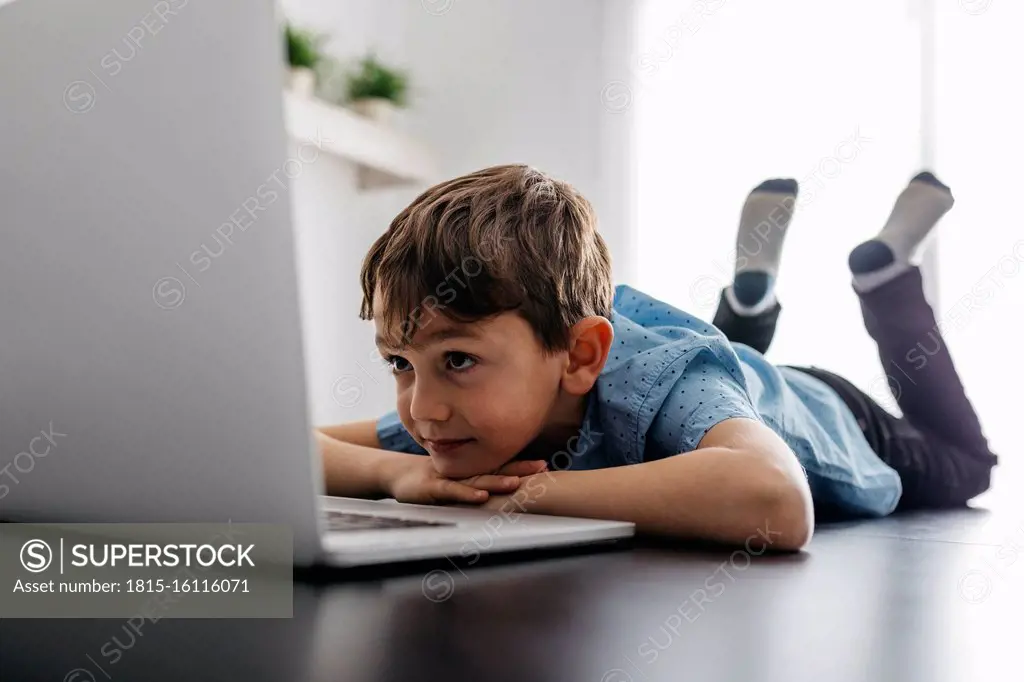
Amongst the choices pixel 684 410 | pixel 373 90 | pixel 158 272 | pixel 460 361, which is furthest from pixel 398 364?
pixel 373 90

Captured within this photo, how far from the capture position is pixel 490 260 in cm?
79

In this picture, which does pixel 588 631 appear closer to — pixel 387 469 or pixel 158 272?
pixel 158 272

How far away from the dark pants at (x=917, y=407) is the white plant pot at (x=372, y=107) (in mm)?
1640

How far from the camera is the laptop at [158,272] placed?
323mm

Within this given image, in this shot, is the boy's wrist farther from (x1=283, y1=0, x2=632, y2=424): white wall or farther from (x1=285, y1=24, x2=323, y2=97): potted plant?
(x1=283, y1=0, x2=632, y2=424): white wall

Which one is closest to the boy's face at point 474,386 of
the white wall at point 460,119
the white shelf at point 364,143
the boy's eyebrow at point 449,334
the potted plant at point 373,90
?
the boy's eyebrow at point 449,334

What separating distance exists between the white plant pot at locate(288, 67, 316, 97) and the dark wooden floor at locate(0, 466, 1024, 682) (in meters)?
1.99

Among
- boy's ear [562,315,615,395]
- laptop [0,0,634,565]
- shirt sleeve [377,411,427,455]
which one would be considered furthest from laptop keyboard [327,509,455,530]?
shirt sleeve [377,411,427,455]

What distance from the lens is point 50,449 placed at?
0.45m

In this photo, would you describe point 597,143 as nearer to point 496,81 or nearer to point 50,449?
point 496,81

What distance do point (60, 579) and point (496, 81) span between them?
2815 millimetres

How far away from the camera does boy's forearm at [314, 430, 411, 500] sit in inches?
34.6

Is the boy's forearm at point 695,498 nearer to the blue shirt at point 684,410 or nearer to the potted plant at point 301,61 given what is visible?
the blue shirt at point 684,410

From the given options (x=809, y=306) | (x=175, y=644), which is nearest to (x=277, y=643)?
(x=175, y=644)
